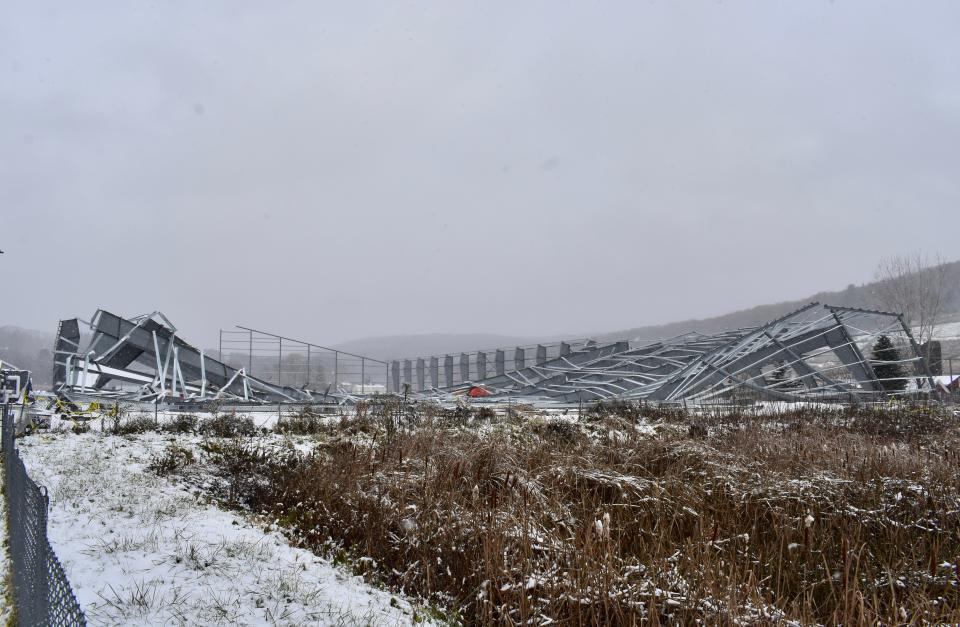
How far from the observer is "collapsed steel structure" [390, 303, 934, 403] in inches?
802

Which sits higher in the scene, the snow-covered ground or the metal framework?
the metal framework

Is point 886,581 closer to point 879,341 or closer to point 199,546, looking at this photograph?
point 199,546

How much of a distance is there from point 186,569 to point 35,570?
5.77 feet

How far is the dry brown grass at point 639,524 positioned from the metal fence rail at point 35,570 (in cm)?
237

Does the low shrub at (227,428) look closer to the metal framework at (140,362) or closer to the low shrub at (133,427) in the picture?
the low shrub at (133,427)

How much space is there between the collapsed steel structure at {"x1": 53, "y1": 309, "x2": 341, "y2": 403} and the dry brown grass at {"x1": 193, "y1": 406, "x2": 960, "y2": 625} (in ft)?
37.5

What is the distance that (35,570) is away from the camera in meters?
3.18

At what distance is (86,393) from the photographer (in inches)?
653

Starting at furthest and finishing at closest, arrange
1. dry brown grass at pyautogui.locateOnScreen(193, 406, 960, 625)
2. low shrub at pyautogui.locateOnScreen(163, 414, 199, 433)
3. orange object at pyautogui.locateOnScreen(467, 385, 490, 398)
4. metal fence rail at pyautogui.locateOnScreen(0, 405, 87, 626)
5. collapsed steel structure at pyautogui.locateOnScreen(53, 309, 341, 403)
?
orange object at pyautogui.locateOnScreen(467, 385, 490, 398)
collapsed steel structure at pyautogui.locateOnScreen(53, 309, 341, 403)
low shrub at pyautogui.locateOnScreen(163, 414, 199, 433)
dry brown grass at pyautogui.locateOnScreen(193, 406, 960, 625)
metal fence rail at pyautogui.locateOnScreen(0, 405, 87, 626)

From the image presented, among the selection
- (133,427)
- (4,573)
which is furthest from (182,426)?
(4,573)

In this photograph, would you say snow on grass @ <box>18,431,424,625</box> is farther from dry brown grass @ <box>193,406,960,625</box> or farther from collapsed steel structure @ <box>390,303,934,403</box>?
collapsed steel structure @ <box>390,303,934,403</box>

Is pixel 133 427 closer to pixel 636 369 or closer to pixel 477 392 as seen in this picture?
pixel 477 392

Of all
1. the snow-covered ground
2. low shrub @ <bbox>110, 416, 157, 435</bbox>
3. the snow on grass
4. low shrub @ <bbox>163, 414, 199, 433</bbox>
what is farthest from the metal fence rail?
low shrub @ <bbox>163, 414, 199, 433</bbox>

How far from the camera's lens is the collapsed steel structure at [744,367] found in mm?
20375
